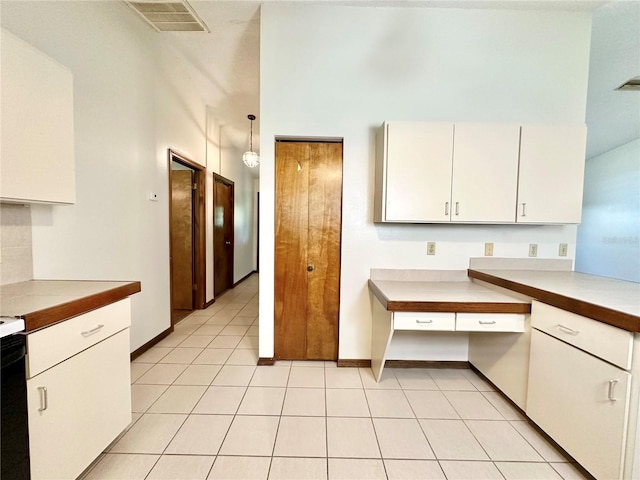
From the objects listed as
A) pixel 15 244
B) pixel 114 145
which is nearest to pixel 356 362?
pixel 15 244

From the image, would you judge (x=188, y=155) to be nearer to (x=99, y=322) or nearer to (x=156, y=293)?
(x=156, y=293)

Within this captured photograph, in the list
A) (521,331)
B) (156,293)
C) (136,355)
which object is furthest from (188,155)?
(521,331)

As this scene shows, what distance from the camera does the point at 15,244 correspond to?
4.67 ft

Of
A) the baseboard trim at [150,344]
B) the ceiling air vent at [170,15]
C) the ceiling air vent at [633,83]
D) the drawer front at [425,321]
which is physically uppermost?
the ceiling air vent at [170,15]

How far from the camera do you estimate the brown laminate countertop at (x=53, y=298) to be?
0.98 m

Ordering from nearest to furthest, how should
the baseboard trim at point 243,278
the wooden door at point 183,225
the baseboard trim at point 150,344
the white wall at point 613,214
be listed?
the baseboard trim at point 150,344
the wooden door at point 183,225
the white wall at point 613,214
the baseboard trim at point 243,278

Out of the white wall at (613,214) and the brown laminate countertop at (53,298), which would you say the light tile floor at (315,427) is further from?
the white wall at (613,214)

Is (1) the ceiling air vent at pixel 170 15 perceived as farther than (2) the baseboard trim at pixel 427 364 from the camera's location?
No

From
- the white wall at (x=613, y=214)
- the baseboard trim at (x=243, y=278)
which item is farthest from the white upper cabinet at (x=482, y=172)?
the baseboard trim at (x=243, y=278)

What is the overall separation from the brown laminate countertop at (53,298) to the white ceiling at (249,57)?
2.28 metres

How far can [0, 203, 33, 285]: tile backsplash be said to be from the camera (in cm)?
137

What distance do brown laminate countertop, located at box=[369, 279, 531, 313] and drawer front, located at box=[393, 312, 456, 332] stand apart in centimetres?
4

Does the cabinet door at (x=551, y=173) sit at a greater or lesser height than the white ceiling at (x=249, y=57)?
lesser

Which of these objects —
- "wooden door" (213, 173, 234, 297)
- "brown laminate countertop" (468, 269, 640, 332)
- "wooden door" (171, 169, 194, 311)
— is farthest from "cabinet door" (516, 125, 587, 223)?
"wooden door" (213, 173, 234, 297)
